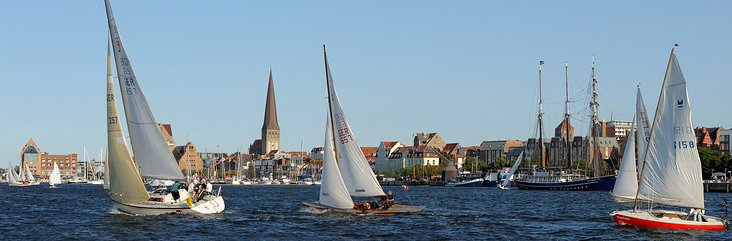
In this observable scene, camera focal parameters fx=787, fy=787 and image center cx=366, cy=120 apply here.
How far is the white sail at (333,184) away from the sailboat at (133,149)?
7.54m

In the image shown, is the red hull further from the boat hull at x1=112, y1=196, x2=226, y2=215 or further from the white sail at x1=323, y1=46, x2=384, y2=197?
the boat hull at x1=112, y1=196, x2=226, y2=215

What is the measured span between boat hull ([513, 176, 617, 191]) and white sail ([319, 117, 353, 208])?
229 ft

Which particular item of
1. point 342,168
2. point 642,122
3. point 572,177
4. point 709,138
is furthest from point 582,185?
point 342,168

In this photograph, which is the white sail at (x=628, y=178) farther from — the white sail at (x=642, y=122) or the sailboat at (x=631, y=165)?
the white sail at (x=642, y=122)

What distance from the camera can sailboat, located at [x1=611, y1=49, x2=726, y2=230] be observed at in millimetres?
35406

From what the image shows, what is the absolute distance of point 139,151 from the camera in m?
40.9

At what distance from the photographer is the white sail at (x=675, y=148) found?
35.3 meters

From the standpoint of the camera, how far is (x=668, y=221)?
3584 cm

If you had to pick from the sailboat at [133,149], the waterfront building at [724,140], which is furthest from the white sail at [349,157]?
the waterfront building at [724,140]

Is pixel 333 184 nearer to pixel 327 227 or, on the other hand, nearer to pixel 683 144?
pixel 327 227

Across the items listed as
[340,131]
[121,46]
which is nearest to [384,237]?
[340,131]

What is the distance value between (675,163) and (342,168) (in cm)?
1712

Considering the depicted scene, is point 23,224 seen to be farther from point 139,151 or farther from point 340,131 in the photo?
point 340,131

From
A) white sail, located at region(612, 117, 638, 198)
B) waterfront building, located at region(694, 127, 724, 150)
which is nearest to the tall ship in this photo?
waterfront building, located at region(694, 127, 724, 150)
